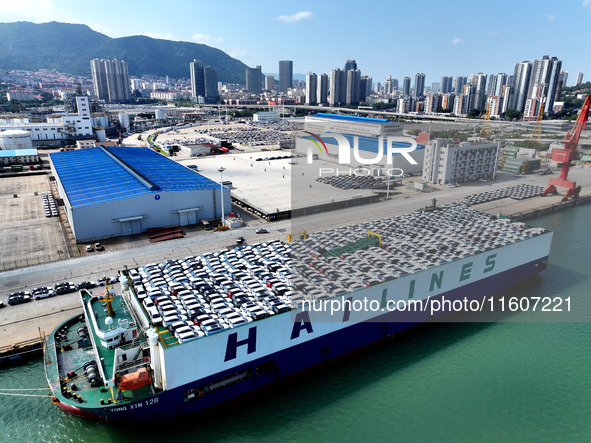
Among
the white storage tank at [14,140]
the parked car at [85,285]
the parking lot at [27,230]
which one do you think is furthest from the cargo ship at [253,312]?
the white storage tank at [14,140]

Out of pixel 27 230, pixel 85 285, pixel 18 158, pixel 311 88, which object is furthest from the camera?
pixel 311 88

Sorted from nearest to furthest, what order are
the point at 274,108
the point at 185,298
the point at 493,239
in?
1. the point at 185,298
2. the point at 493,239
3. the point at 274,108

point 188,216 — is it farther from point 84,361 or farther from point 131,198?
point 84,361

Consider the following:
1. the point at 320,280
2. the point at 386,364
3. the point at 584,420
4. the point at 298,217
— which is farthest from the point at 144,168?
the point at 584,420

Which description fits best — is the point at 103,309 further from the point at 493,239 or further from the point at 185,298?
the point at 493,239

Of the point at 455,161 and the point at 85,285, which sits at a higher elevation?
the point at 455,161

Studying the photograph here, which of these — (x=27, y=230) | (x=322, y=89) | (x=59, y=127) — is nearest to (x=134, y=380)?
(x=27, y=230)

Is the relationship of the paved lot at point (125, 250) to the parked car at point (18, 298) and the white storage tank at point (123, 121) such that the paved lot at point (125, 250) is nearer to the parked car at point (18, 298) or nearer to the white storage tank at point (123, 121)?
the parked car at point (18, 298)

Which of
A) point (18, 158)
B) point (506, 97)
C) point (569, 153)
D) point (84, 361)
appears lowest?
point (84, 361)
